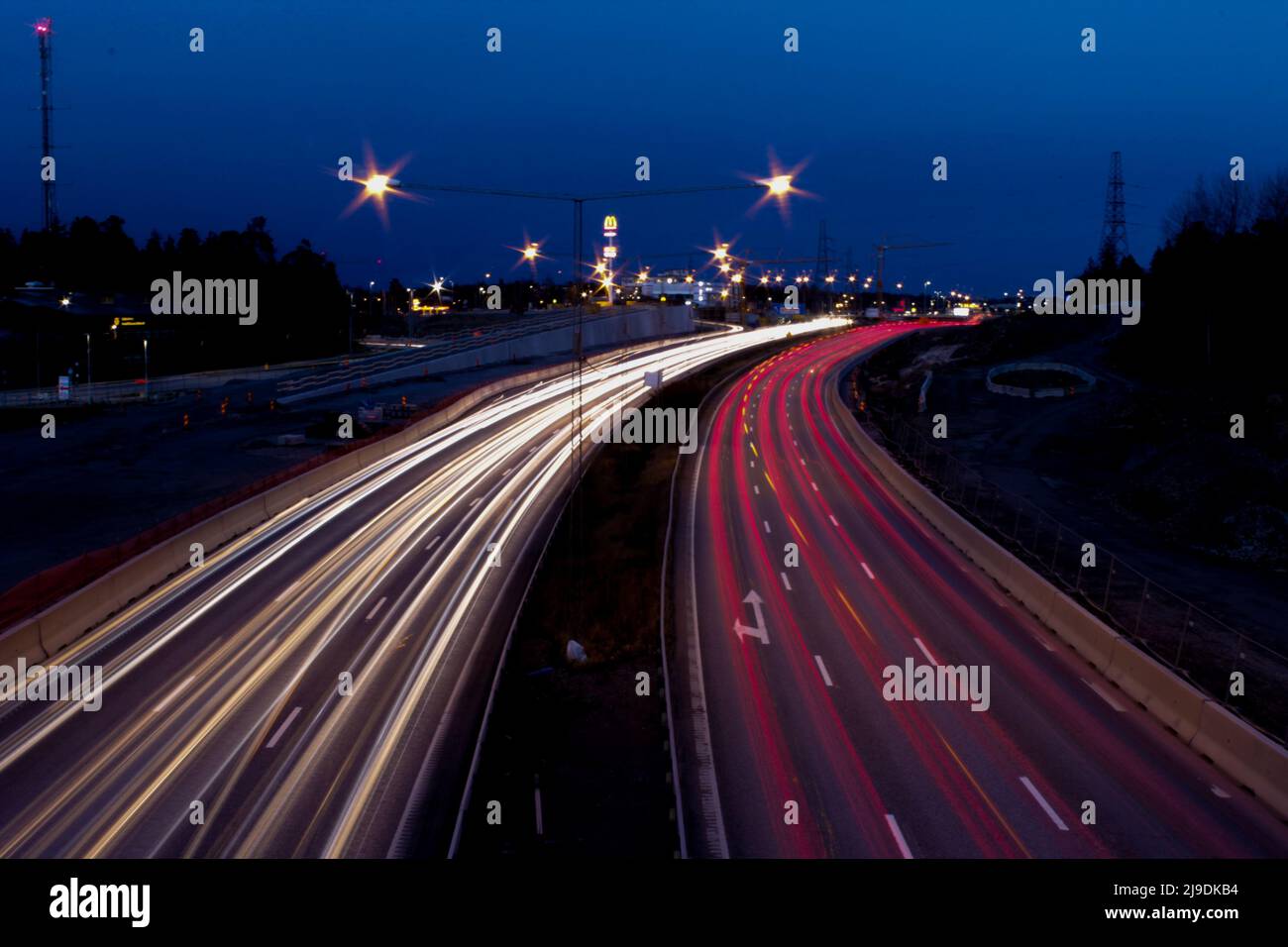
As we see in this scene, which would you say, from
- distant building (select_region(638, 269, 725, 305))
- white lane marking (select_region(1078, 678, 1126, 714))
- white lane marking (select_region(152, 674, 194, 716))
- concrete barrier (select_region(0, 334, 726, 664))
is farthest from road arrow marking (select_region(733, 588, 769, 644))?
distant building (select_region(638, 269, 725, 305))

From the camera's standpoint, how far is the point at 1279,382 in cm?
5050

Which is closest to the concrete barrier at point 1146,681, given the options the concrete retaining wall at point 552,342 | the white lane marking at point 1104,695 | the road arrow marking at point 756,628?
the white lane marking at point 1104,695

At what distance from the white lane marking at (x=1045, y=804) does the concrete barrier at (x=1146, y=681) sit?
2.67m

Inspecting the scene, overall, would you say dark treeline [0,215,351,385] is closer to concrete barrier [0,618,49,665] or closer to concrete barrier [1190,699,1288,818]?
concrete barrier [0,618,49,665]

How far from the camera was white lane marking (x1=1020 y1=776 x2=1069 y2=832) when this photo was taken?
39.8 feet

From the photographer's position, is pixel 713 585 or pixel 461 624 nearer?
pixel 461 624

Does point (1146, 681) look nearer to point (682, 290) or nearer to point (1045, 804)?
point (1045, 804)

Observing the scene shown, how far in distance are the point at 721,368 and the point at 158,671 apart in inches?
2602

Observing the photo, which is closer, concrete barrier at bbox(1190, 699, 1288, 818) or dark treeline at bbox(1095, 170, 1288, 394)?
concrete barrier at bbox(1190, 699, 1288, 818)

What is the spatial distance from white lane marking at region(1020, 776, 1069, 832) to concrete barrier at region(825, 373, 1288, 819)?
2665mm

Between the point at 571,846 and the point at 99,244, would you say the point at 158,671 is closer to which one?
the point at 571,846

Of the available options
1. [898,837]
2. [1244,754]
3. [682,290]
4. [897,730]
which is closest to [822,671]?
[897,730]
